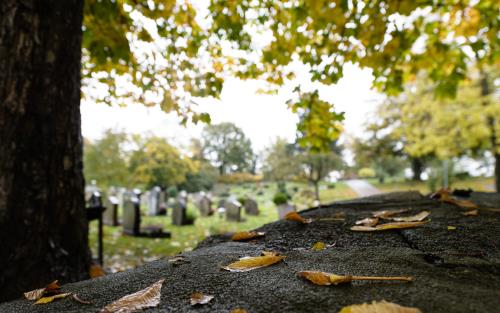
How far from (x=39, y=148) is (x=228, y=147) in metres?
29.6

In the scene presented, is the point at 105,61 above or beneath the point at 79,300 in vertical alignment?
above

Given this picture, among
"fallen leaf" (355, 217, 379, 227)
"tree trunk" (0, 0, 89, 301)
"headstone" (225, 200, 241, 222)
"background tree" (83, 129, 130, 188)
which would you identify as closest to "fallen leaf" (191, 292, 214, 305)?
"fallen leaf" (355, 217, 379, 227)

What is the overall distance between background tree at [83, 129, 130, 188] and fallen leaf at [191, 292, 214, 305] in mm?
15701

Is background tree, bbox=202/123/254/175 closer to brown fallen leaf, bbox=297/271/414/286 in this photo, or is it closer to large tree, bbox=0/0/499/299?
large tree, bbox=0/0/499/299

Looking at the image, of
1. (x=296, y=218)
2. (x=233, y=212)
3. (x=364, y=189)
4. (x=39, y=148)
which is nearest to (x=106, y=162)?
(x=233, y=212)

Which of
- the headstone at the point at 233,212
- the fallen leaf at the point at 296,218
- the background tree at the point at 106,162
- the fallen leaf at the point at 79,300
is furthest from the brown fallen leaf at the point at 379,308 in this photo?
the background tree at the point at 106,162

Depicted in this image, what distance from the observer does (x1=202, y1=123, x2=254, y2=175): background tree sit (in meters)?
29.8

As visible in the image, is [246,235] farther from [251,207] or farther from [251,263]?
[251,207]

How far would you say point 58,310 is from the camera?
0.93m

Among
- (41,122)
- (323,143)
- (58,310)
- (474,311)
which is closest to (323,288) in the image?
(474,311)

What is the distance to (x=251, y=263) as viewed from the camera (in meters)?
→ 1.16

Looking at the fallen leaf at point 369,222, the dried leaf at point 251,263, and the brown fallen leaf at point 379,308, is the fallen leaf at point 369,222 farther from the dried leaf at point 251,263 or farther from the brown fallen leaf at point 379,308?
the brown fallen leaf at point 379,308

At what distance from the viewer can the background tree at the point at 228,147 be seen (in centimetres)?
2983

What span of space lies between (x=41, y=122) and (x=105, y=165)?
1421 centimetres
